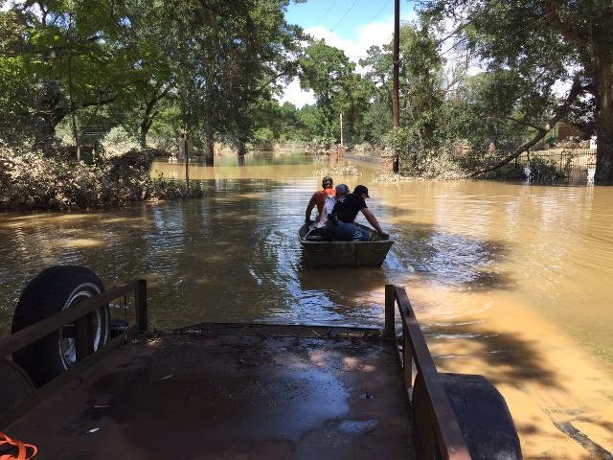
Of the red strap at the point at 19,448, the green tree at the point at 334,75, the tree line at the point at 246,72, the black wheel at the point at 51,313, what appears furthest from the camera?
the green tree at the point at 334,75

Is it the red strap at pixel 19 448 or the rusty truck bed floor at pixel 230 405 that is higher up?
the red strap at pixel 19 448

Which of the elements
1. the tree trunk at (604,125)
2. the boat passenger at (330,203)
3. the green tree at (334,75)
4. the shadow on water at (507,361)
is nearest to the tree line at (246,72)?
the tree trunk at (604,125)

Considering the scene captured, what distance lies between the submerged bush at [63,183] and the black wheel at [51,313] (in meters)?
13.5

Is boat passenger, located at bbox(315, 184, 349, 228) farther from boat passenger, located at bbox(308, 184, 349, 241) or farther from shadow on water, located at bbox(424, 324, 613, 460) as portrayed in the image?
shadow on water, located at bbox(424, 324, 613, 460)

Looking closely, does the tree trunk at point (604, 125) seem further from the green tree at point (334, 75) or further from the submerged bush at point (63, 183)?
the green tree at point (334, 75)

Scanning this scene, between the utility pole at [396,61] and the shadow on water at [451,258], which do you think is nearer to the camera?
the shadow on water at [451,258]

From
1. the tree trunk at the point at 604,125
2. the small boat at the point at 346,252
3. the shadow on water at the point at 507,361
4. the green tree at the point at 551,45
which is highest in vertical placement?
the green tree at the point at 551,45

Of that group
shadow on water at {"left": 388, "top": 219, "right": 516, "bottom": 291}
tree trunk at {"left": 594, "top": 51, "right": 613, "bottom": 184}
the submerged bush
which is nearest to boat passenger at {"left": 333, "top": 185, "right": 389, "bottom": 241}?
shadow on water at {"left": 388, "top": 219, "right": 516, "bottom": 291}

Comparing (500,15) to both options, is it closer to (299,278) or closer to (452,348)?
(299,278)

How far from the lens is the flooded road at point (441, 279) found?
15.8 ft

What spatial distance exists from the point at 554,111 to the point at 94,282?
2973cm

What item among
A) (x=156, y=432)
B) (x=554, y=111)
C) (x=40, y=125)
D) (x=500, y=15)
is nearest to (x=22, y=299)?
(x=156, y=432)

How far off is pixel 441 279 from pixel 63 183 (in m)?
12.6

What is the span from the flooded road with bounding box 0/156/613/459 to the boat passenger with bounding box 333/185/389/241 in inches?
24.9
